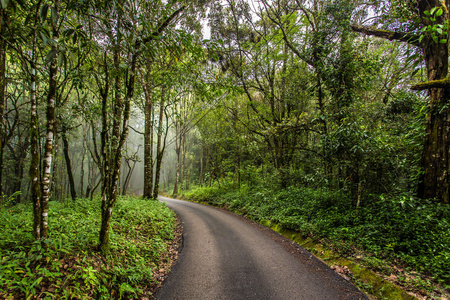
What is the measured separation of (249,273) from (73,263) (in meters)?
3.26

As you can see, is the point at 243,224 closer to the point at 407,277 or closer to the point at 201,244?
the point at 201,244

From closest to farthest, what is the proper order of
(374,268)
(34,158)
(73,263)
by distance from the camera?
(34,158) → (73,263) → (374,268)

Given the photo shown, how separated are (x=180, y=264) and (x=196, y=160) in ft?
77.8

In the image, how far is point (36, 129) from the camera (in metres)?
2.67

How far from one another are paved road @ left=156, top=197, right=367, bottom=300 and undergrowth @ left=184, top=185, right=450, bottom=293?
2.53 ft

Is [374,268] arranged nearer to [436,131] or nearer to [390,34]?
[436,131]

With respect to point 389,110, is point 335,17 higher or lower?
higher

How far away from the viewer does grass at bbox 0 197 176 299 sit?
2.33 metres

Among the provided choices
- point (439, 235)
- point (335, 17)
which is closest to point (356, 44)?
point (335, 17)

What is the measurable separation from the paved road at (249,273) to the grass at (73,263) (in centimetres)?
63

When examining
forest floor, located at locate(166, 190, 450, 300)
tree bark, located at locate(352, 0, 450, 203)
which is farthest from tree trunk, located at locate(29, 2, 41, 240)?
tree bark, located at locate(352, 0, 450, 203)

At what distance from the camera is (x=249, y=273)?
370 cm

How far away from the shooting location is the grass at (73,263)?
2.33 metres

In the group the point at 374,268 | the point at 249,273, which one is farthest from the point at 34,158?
the point at 374,268
